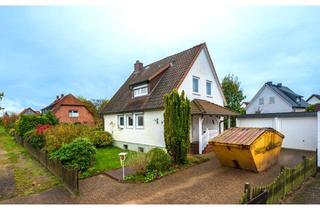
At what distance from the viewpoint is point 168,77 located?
16297 millimetres

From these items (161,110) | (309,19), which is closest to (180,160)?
(161,110)

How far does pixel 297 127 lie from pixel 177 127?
35.9 feet

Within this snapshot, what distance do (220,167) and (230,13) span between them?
23.9ft

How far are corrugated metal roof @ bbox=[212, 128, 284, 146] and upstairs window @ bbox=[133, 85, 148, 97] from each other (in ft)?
26.8

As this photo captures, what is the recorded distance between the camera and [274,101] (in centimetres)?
3181

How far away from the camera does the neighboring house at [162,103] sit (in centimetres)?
1444

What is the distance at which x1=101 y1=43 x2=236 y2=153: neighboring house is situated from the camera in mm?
14438

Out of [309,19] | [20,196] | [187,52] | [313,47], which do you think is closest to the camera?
[20,196]

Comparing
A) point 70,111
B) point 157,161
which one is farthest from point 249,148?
point 70,111

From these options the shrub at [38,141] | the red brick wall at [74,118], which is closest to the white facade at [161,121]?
the shrub at [38,141]

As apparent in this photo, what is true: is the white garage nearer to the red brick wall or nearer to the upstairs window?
the upstairs window

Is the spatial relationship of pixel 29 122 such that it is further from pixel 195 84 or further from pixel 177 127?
pixel 177 127
